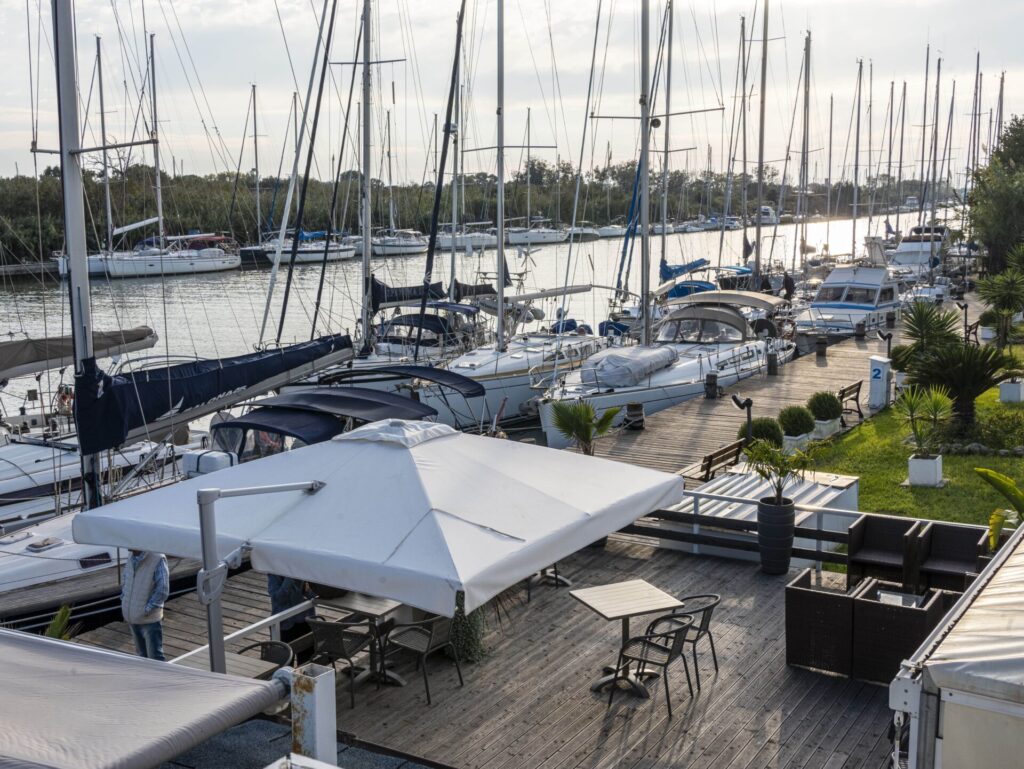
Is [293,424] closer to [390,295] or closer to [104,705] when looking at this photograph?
[104,705]

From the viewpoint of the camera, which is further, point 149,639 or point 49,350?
point 49,350

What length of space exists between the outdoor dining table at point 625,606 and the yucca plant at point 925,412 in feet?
27.3

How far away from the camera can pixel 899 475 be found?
51.9 ft

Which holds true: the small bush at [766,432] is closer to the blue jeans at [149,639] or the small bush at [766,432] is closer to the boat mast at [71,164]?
the boat mast at [71,164]

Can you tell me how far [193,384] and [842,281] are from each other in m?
27.1

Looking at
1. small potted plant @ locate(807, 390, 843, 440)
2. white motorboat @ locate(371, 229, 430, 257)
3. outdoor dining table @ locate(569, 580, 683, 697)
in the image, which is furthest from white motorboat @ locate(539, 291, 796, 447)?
white motorboat @ locate(371, 229, 430, 257)

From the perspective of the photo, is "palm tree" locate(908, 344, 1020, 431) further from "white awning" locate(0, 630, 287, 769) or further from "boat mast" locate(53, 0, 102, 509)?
"white awning" locate(0, 630, 287, 769)

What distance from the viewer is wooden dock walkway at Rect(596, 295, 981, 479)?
58.9 feet

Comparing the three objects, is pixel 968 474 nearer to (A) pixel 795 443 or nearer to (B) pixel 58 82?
(A) pixel 795 443

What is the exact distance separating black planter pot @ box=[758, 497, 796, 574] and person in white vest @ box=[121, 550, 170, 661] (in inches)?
224

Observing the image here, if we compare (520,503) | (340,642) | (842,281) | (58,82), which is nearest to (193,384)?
(58,82)

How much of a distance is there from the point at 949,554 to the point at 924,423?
7861 mm

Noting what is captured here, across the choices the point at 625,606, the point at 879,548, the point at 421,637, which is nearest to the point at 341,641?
the point at 421,637

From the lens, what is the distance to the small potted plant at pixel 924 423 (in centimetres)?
1501
